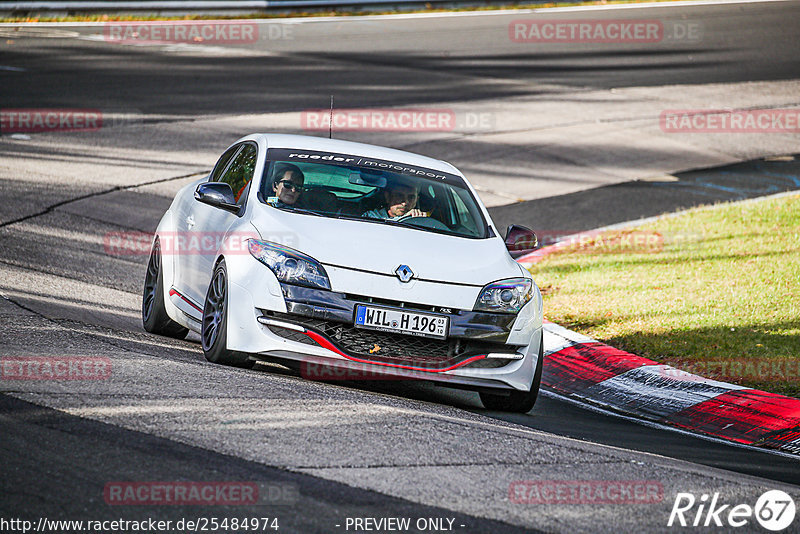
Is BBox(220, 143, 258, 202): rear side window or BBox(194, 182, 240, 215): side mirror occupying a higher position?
BBox(220, 143, 258, 202): rear side window

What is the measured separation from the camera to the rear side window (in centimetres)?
815

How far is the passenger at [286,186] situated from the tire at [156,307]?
136 cm

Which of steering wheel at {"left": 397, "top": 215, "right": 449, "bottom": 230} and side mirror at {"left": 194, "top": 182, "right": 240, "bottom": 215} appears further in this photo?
steering wheel at {"left": 397, "top": 215, "right": 449, "bottom": 230}

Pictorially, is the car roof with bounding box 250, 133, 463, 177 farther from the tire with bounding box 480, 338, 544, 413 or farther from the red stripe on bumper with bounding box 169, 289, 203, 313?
the tire with bounding box 480, 338, 544, 413

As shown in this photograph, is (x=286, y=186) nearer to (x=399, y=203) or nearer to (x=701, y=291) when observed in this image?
(x=399, y=203)

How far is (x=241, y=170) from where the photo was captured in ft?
27.6

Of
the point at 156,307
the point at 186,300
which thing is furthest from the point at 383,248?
the point at 156,307

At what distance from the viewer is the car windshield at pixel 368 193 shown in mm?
7715

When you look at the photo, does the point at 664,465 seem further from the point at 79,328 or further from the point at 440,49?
the point at 440,49

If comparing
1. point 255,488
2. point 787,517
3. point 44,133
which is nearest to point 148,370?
point 255,488

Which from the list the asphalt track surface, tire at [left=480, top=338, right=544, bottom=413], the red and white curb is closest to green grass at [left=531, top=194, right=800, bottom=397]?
the red and white curb

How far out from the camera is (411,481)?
16.8 ft

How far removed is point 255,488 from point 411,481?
29.8 inches

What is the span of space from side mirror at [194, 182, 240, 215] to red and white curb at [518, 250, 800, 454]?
278 centimetres
